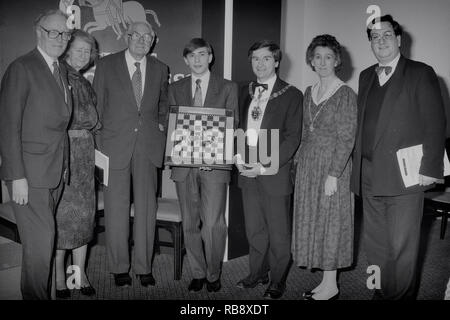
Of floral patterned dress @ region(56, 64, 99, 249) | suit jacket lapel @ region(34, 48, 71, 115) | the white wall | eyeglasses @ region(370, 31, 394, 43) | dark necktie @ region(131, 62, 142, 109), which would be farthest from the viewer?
the white wall

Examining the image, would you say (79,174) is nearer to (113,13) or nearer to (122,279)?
(122,279)

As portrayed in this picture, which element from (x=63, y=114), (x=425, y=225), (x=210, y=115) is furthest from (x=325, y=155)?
(x=425, y=225)

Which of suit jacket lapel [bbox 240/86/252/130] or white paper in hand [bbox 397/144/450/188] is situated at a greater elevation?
suit jacket lapel [bbox 240/86/252/130]

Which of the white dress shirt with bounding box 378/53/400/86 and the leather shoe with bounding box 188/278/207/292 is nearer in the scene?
the white dress shirt with bounding box 378/53/400/86

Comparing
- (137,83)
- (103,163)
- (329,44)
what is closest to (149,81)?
(137,83)

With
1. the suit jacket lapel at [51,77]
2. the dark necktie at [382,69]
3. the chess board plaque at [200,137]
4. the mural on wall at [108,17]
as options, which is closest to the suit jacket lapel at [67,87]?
the suit jacket lapel at [51,77]

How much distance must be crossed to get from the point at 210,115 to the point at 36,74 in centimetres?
119

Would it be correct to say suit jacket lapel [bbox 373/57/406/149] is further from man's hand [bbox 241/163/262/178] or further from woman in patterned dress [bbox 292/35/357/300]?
man's hand [bbox 241/163/262/178]

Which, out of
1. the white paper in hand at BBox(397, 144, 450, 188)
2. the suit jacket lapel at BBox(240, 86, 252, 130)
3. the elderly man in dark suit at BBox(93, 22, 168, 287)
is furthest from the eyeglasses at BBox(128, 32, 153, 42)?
the white paper in hand at BBox(397, 144, 450, 188)

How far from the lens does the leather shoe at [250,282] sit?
10.8 feet

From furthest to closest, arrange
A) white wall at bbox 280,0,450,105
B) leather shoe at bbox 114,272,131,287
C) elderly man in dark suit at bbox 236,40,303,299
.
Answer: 1. white wall at bbox 280,0,450,105
2. leather shoe at bbox 114,272,131,287
3. elderly man in dark suit at bbox 236,40,303,299

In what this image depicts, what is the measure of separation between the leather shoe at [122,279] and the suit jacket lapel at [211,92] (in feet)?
4.91

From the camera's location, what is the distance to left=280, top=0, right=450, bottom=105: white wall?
4930 mm

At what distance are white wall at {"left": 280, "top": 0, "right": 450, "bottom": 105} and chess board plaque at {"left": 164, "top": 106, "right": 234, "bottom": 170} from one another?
2.62 metres
